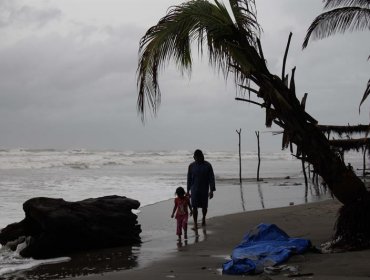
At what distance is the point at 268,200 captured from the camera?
1775 cm

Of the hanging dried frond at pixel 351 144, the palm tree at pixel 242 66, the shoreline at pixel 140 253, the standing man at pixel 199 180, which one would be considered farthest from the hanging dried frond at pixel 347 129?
the palm tree at pixel 242 66

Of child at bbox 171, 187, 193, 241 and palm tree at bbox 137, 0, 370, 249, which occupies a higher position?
palm tree at bbox 137, 0, 370, 249

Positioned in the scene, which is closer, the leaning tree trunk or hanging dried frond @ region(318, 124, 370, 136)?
the leaning tree trunk

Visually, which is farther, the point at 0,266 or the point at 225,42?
the point at 0,266

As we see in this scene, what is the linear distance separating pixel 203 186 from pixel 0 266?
4489mm

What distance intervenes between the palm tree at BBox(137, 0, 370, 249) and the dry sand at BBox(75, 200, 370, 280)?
96cm

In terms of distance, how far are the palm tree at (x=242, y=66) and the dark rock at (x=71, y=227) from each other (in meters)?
3.33

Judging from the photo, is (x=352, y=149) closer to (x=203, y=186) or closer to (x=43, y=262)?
(x=203, y=186)

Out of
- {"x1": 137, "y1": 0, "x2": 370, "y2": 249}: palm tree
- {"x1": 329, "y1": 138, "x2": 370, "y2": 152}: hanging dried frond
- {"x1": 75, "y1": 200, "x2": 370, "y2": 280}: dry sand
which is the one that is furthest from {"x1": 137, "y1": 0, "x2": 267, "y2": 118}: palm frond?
{"x1": 329, "y1": 138, "x2": 370, "y2": 152}: hanging dried frond

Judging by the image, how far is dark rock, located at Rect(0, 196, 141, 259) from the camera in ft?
27.6

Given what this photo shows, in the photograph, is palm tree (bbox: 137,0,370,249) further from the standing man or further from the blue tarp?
the standing man

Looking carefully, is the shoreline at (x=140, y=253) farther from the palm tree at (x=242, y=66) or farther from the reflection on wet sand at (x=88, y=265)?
the palm tree at (x=242, y=66)

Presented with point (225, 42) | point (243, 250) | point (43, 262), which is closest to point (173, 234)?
point (43, 262)

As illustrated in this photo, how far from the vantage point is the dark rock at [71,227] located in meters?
8.41
